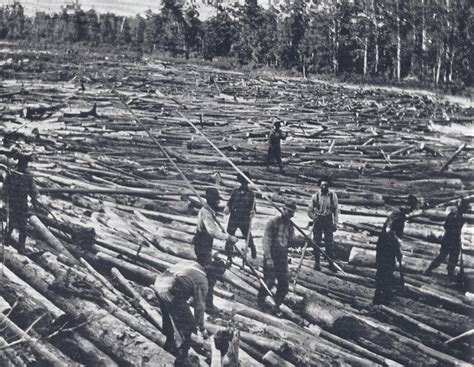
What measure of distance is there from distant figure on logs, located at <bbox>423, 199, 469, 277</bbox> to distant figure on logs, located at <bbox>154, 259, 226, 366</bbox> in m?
3.12

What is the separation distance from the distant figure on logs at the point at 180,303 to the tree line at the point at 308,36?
17.6 ft

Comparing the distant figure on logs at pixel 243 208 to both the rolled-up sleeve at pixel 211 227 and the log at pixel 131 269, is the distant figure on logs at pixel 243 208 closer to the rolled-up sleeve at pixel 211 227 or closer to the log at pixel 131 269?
the rolled-up sleeve at pixel 211 227

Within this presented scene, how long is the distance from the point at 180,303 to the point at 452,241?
11.9 ft

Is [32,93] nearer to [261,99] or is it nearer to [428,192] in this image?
[261,99]

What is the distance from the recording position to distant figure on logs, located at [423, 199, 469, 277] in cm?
551

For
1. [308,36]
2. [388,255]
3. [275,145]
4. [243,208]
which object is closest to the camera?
[388,255]

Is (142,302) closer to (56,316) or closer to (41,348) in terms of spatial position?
(56,316)

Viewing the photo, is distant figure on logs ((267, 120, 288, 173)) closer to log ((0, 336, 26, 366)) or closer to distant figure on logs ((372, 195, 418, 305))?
distant figure on logs ((372, 195, 418, 305))

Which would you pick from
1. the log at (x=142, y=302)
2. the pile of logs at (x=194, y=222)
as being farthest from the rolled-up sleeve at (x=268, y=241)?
the log at (x=142, y=302)

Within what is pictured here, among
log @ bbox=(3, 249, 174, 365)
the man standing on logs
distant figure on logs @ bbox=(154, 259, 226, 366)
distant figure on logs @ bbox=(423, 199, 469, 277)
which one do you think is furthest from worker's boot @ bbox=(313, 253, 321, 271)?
log @ bbox=(3, 249, 174, 365)

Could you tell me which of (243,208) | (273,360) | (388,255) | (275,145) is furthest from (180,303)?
(275,145)

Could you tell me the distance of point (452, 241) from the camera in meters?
5.54

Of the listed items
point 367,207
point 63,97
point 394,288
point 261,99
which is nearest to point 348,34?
point 261,99

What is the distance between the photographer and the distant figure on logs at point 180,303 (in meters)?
4.34
